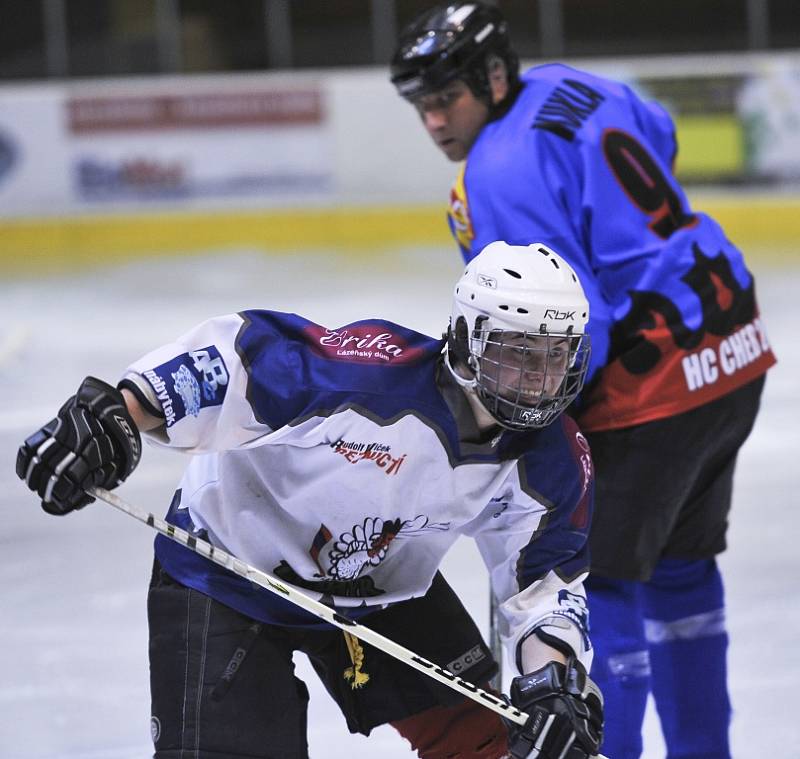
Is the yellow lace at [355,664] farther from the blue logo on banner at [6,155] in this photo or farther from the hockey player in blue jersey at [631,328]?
the blue logo on banner at [6,155]

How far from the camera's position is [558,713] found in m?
1.82

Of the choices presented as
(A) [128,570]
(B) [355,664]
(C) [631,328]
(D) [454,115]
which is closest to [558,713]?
(B) [355,664]

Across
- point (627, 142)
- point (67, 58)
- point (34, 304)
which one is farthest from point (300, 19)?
point (627, 142)

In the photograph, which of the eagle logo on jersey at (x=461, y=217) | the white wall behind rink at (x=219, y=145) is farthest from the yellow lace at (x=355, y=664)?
the white wall behind rink at (x=219, y=145)

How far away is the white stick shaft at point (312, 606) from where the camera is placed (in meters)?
1.86

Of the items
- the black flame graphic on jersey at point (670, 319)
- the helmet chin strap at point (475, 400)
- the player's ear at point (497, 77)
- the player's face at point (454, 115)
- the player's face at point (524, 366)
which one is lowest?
the black flame graphic on jersey at point (670, 319)

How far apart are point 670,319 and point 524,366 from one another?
2.10 ft

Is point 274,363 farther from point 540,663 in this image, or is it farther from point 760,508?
point 760,508

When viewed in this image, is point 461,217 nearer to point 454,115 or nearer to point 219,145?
point 454,115

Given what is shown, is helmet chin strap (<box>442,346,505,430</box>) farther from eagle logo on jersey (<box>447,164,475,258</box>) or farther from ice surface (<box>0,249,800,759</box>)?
ice surface (<box>0,249,800,759</box>)

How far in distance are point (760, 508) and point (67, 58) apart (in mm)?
6568

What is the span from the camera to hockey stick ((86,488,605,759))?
186 centimetres

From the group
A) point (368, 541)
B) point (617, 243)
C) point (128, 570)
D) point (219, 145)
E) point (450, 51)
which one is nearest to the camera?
point (368, 541)

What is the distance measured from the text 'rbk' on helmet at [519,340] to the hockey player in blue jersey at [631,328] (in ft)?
1.50
